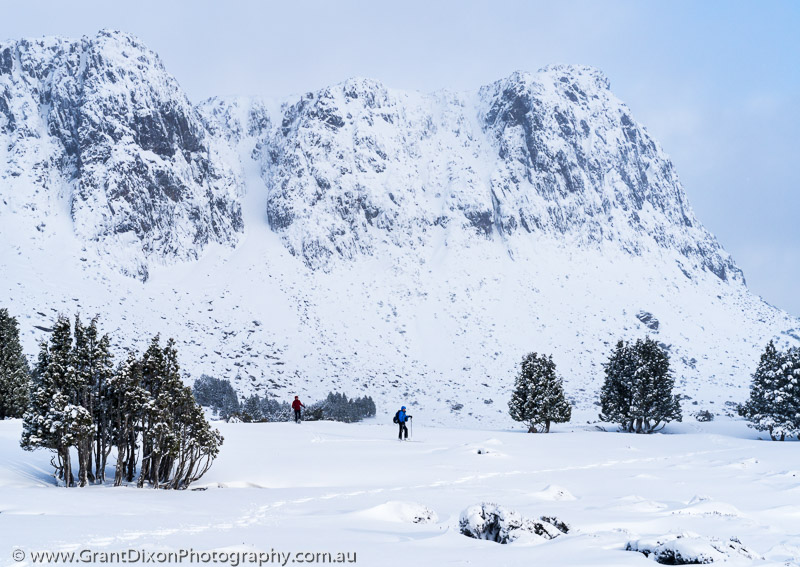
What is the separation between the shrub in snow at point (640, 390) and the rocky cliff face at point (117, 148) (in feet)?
218

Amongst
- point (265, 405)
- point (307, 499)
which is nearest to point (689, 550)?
→ point (307, 499)

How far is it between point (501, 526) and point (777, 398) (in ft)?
125

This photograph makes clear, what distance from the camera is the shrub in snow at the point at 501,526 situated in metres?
8.74

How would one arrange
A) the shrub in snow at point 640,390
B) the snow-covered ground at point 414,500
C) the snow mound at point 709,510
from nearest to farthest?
the snow-covered ground at point 414,500 < the snow mound at point 709,510 < the shrub in snow at point 640,390

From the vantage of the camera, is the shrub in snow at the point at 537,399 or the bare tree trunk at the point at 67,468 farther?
the shrub in snow at the point at 537,399

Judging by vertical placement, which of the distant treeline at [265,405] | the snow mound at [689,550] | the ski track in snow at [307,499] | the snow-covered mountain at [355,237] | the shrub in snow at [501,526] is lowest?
the distant treeline at [265,405]

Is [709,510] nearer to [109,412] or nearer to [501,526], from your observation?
[501,526]

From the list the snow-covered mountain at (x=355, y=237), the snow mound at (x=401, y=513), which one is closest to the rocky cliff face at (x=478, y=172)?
the snow-covered mountain at (x=355, y=237)

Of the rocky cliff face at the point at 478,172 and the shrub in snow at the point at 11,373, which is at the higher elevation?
the rocky cliff face at the point at 478,172

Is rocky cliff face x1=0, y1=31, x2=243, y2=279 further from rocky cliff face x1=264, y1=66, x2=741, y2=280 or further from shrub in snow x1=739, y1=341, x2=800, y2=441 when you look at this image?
shrub in snow x1=739, y1=341, x2=800, y2=441

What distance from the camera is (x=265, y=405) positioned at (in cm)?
5853

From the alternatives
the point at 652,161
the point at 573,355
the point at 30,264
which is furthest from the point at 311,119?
the point at 652,161

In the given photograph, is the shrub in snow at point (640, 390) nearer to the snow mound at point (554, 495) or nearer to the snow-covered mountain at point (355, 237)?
the snow-covered mountain at point (355, 237)

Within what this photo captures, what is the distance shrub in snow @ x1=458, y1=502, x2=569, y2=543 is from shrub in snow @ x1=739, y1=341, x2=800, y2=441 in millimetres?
36865
